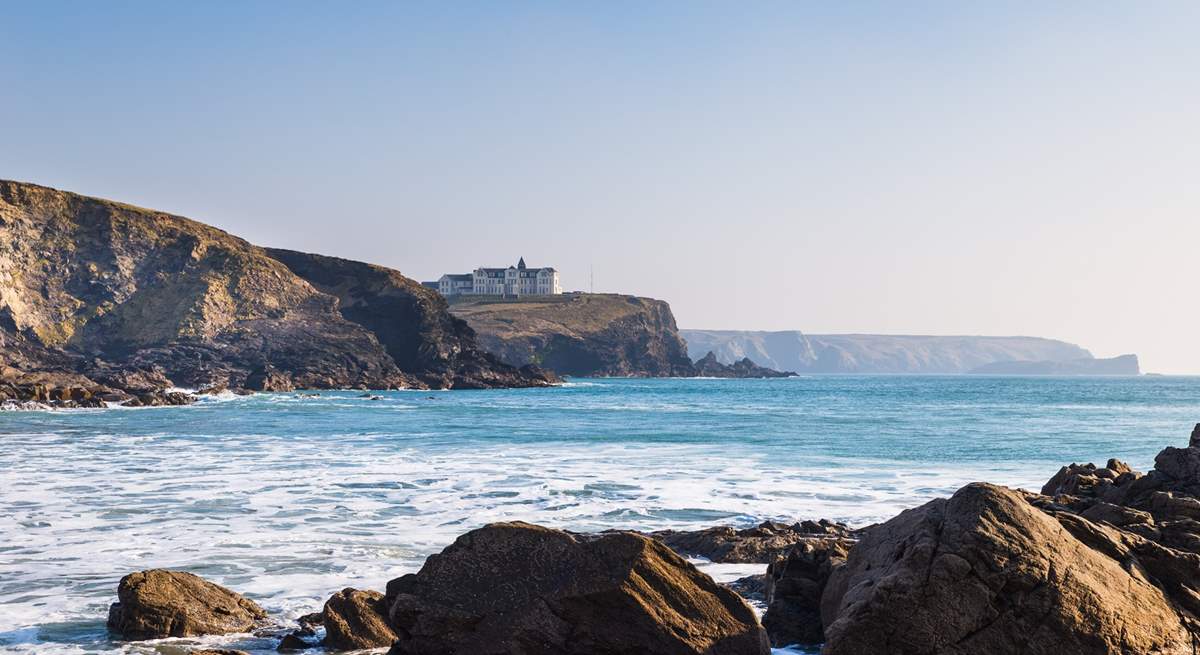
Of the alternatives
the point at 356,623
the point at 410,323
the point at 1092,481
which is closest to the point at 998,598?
the point at 356,623

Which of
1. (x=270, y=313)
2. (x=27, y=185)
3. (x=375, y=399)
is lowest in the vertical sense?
(x=375, y=399)

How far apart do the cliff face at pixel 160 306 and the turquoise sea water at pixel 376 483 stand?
45.0 meters

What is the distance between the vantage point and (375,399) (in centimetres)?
7900

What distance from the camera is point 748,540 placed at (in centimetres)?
1470

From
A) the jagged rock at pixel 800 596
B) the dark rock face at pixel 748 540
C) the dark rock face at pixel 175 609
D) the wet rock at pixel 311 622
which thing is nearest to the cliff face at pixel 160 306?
the dark rock face at pixel 748 540

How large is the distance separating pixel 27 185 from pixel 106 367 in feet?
78.4

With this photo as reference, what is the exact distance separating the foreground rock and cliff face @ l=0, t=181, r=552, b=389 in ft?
260

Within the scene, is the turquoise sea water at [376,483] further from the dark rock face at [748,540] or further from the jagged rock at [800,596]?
the jagged rock at [800,596]

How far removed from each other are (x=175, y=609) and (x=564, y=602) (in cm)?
465

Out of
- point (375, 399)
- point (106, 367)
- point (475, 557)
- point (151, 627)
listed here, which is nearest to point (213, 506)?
point (151, 627)

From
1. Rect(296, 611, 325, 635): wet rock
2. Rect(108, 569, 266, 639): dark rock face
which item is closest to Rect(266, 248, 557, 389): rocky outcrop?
Rect(108, 569, 266, 639): dark rock face

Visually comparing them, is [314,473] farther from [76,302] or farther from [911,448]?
[76,302]

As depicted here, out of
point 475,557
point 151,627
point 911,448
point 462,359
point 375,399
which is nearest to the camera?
point 475,557

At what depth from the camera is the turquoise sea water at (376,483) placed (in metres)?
13.1
